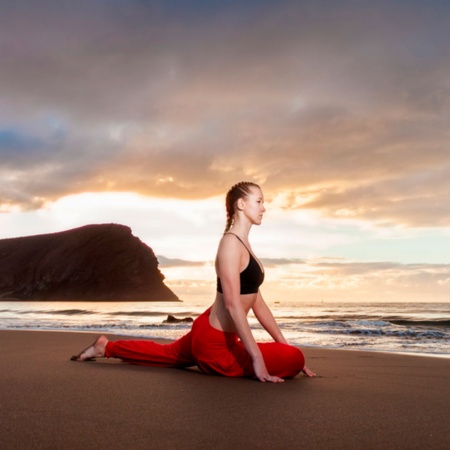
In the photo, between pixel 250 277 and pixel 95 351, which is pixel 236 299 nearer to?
pixel 250 277

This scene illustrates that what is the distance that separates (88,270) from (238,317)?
348ft

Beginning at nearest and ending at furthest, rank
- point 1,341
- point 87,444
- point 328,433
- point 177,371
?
1. point 87,444
2. point 328,433
3. point 177,371
4. point 1,341

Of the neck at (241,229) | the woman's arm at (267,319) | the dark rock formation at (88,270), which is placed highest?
the dark rock formation at (88,270)

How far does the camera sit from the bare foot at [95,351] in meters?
4.71

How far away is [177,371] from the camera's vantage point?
14.1 feet

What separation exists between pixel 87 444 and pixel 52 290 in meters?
108

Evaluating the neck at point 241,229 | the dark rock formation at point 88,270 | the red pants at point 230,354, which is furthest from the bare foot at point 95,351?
the dark rock formation at point 88,270

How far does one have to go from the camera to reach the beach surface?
6.99ft

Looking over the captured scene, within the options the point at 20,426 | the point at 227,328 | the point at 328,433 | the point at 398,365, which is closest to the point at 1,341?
the point at 227,328

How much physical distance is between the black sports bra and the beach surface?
0.63 m

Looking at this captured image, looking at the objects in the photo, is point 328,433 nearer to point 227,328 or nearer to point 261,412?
point 261,412

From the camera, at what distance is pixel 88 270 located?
106m

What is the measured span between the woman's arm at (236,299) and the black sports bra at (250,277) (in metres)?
0.11

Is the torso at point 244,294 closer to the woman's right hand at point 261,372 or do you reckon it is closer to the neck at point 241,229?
the neck at point 241,229
